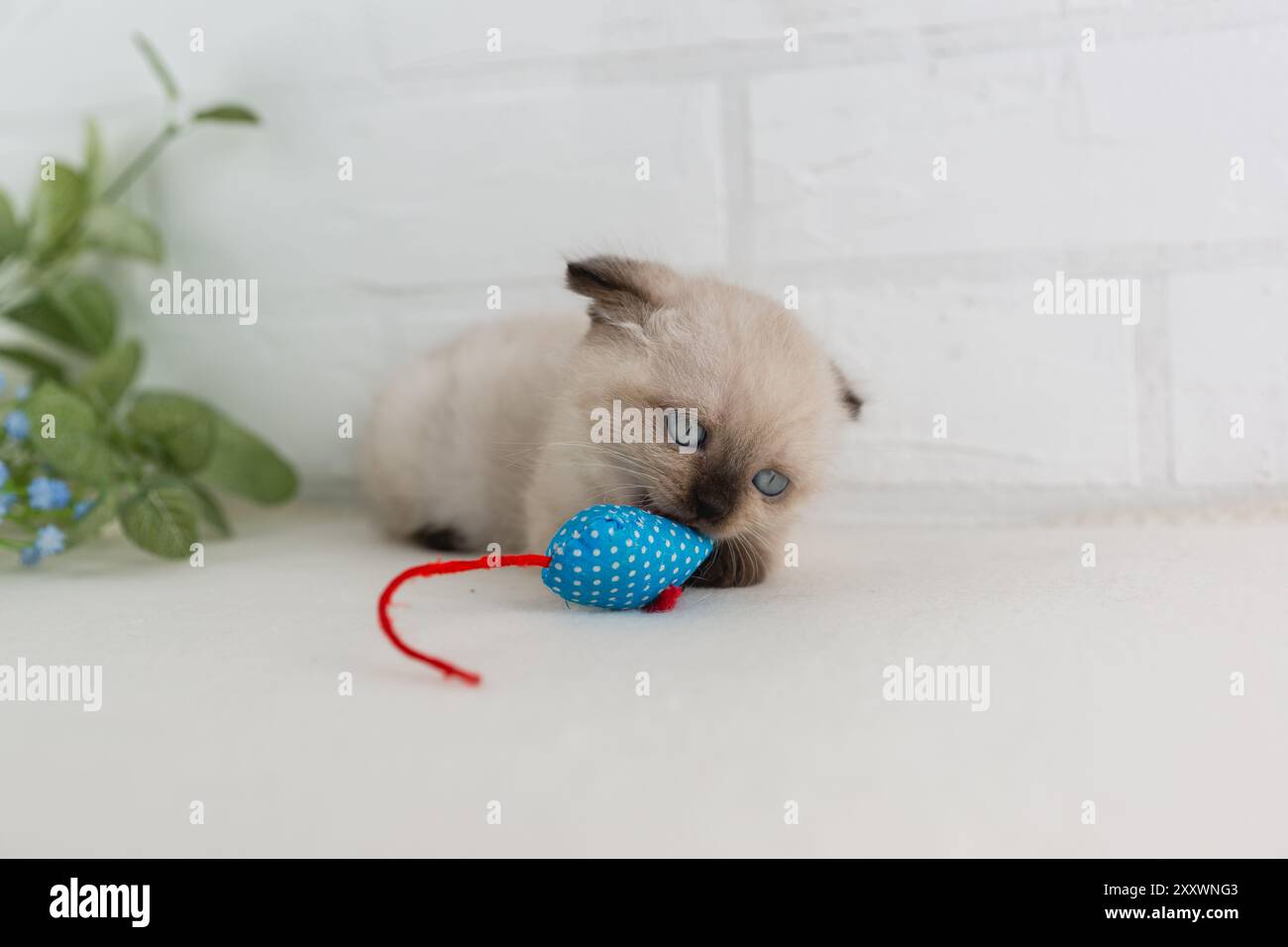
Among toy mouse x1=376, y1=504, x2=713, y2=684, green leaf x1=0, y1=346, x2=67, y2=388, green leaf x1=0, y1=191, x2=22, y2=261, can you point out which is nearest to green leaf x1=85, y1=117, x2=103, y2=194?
green leaf x1=0, y1=191, x2=22, y2=261

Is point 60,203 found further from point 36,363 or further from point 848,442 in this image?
point 848,442

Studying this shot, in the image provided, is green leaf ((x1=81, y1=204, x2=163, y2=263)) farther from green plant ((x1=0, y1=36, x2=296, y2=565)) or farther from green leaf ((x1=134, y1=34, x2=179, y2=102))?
green leaf ((x1=134, y1=34, x2=179, y2=102))

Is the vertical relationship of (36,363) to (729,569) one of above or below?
above

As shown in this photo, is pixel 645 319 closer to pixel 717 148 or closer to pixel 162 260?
pixel 717 148

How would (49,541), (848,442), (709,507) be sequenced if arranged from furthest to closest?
1. (848,442)
2. (49,541)
3. (709,507)

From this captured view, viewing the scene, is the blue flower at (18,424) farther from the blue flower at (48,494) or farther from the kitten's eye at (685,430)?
the kitten's eye at (685,430)

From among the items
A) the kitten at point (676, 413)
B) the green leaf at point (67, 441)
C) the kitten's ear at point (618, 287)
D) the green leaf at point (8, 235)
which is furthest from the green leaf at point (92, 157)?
the kitten's ear at point (618, 287)

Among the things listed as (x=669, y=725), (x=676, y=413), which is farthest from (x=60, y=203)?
(x=669, y=725)
